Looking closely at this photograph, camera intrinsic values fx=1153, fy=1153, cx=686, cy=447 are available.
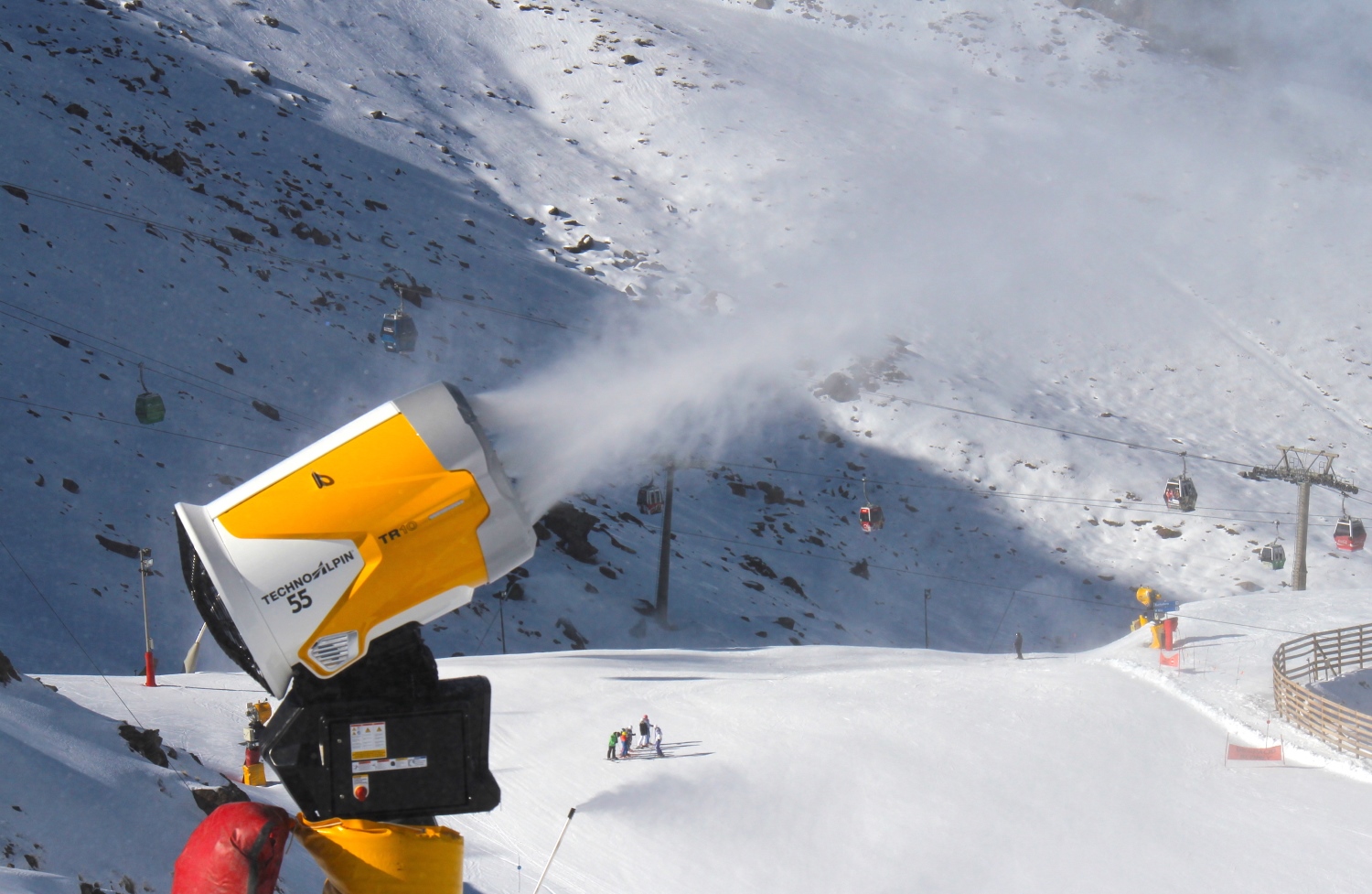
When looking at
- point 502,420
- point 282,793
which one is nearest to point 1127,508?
point 282,793

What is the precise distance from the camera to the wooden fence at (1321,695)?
74.1ft

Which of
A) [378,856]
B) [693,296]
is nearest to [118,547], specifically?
[378,856]

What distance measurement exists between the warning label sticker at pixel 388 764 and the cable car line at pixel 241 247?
54.6 m

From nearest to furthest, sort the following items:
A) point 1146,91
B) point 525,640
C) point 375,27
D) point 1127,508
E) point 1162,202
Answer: point 525,640, point 1127,508, point 375,27, point 1162,202, point 1146,91

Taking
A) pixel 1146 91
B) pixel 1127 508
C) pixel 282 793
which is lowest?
pixel 1127 508

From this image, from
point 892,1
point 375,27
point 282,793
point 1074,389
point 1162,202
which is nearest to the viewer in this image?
point 282,793

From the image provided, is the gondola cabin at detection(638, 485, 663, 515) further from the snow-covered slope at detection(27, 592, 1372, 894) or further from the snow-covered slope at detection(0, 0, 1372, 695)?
the snow-covered slope at detection(27, 592, 1372, 894)

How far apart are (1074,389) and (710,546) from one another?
36.0 metres

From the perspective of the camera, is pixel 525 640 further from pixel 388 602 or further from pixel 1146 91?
pixel 1146 91

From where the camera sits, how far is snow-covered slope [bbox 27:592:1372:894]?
51.0ft

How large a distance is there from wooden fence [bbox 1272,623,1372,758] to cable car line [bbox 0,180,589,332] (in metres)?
46.3

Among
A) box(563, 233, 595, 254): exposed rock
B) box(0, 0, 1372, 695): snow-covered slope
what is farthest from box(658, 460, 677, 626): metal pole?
box(563, 233, 595, 254): exposed rock

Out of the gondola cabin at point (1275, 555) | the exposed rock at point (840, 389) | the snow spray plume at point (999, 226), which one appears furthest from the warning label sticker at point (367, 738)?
the exposed rock at point (840, 389)

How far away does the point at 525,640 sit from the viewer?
40.8 metres
